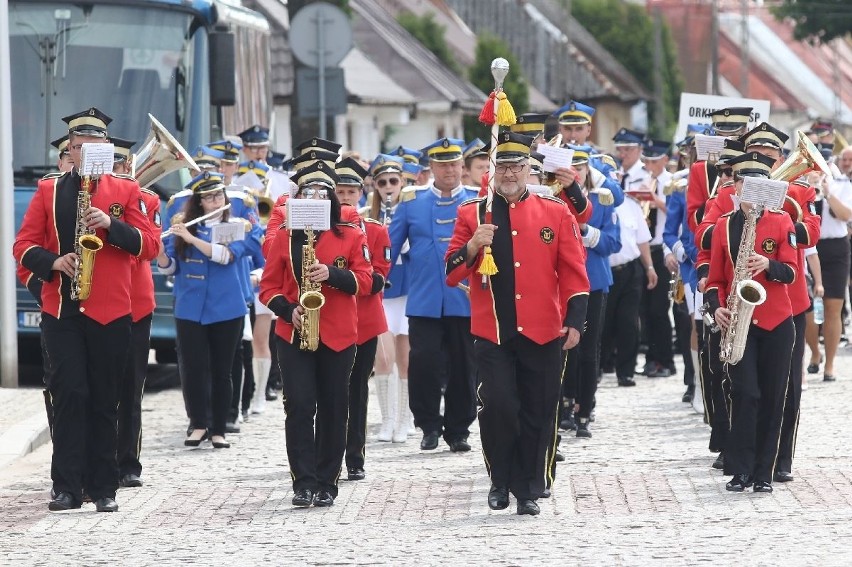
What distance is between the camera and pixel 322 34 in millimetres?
20000

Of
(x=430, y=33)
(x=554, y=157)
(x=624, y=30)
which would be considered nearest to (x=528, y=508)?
(x=554, y=157)

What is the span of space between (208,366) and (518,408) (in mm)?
3857

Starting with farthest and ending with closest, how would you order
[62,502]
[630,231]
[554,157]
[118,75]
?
[118,75] → [630,231] → [554,157] → [62,502]

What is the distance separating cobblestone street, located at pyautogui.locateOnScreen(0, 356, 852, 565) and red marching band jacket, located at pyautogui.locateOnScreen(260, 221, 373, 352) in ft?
2.99

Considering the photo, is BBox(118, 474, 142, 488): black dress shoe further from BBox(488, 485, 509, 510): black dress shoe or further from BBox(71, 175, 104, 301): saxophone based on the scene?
BBox(488, 485, 509, 510): black dress shoe

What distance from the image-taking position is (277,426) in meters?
14.9

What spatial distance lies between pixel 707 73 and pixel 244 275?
74.1 metres

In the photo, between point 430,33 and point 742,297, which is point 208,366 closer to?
point 742,297

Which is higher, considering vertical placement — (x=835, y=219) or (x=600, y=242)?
(x=835, y=219)

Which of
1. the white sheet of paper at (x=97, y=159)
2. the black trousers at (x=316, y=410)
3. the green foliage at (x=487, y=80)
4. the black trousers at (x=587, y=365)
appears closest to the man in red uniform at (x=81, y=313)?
the white sheet of paper at (x=97, y=159)

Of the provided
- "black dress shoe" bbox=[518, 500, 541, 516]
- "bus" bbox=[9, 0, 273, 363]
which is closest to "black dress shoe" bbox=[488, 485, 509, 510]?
"black dress shoe" bbox=[518, 500, 541, 516]

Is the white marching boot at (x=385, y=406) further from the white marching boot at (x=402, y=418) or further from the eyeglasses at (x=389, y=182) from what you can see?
the eyeglasses at (x=389, y=182)

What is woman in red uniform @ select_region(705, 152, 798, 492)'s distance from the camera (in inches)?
431

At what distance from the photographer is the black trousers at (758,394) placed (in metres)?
11.0
